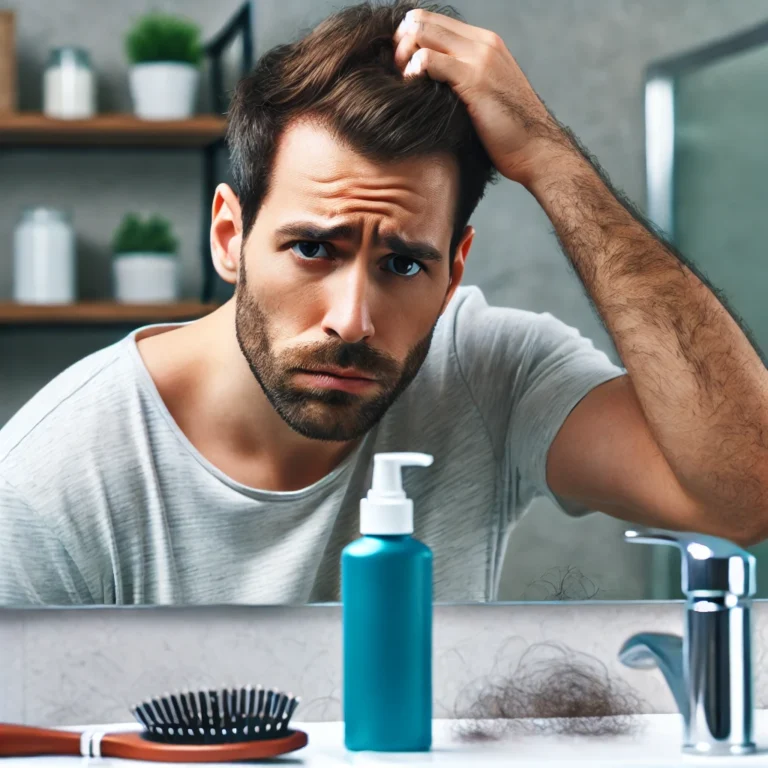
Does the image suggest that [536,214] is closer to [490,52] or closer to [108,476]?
[490,52]

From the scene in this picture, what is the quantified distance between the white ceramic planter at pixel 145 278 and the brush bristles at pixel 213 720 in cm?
32

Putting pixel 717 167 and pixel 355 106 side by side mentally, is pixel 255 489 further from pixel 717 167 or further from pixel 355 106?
pixel 717 167

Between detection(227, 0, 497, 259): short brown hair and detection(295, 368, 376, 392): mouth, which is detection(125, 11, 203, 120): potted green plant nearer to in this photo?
detection(227, 0, 497, 259): short brown hair

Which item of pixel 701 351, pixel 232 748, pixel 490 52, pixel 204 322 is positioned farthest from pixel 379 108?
pixel 232 748

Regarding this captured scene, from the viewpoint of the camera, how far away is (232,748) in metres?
0.72

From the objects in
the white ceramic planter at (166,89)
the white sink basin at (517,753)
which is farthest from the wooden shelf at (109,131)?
the white sink basin at (517,753)

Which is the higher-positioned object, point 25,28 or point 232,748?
point 25,28

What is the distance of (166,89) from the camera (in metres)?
0.86

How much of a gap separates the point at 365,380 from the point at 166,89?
0.95 ft

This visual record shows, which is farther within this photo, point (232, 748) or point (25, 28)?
point (25, 28)

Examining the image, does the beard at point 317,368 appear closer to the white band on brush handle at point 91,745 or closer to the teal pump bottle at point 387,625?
the teal pump bottle at point 387,625

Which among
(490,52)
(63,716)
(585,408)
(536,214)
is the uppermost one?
(490,52)

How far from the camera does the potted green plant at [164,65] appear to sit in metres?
0.86

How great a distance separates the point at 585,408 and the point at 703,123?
0.27 m
